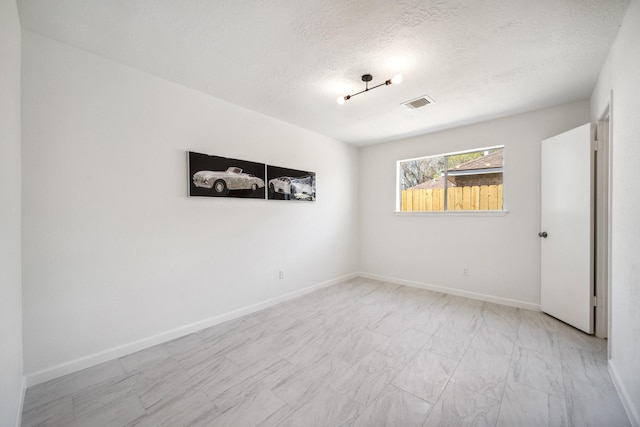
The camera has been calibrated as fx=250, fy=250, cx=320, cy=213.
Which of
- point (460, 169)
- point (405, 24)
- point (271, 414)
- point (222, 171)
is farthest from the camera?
point (460, 169)

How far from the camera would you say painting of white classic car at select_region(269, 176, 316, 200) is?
3455 millimetres

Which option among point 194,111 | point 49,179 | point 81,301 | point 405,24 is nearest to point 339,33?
A: point 405,24

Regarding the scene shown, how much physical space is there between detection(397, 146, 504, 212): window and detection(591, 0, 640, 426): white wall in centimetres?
166

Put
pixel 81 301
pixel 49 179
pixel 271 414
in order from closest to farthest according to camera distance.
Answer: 1. pixel 271 414
2. pixel 49 179
3. pixel 81 301

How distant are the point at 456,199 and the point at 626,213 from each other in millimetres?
2276

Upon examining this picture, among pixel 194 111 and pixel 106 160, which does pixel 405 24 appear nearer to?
pixel 194 111

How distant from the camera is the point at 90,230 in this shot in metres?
2.06

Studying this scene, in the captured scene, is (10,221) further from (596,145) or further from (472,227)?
(596,145)

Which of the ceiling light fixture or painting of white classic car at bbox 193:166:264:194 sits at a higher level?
the ceiling light fixture

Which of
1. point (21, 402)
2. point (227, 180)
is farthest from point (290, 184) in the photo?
point (21, 402)

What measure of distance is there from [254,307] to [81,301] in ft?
5.51

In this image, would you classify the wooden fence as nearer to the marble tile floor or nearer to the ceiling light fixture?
the marble tile floor

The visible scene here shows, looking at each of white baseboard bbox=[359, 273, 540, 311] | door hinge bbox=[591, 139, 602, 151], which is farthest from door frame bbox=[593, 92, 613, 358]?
white baseboard bbox=[359, 273, 540, 311]

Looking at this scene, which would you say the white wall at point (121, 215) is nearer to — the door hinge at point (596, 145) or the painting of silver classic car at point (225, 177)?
the painting of silver classic car at point (225, 177)
